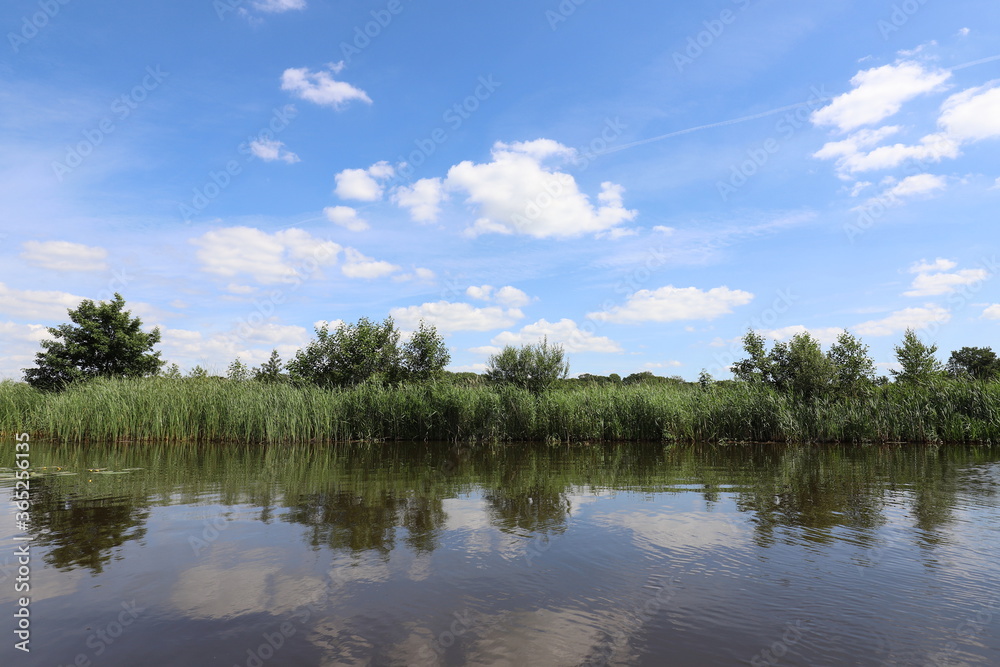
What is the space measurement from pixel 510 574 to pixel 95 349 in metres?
36.5

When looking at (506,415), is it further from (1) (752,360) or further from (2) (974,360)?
(2) (974,360)

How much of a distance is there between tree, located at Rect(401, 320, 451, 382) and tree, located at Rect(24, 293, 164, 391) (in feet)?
53.3

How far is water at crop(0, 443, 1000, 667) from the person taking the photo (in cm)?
328

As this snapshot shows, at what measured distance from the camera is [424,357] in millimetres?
31016

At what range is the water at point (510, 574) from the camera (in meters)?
3.28

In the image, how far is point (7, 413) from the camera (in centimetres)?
2222

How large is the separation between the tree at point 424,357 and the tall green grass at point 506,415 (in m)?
8.50

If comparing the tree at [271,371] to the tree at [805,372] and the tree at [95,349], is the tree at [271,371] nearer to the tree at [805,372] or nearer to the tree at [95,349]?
the tree at [95,349]

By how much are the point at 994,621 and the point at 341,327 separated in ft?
106

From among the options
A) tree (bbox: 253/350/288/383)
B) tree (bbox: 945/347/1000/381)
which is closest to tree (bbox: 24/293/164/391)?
tree (bbox: 253/350/288/383)

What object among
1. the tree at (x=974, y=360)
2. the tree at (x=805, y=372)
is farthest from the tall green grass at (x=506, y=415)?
the tree at (x=974, y=360)

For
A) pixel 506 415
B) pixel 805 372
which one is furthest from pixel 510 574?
pixel 805 372

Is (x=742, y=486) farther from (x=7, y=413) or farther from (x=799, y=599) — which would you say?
(x=7, y=413)

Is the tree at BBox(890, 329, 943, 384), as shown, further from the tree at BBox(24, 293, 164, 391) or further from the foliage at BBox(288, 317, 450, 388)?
the tree at BBox(24, 293, 164, 391)
